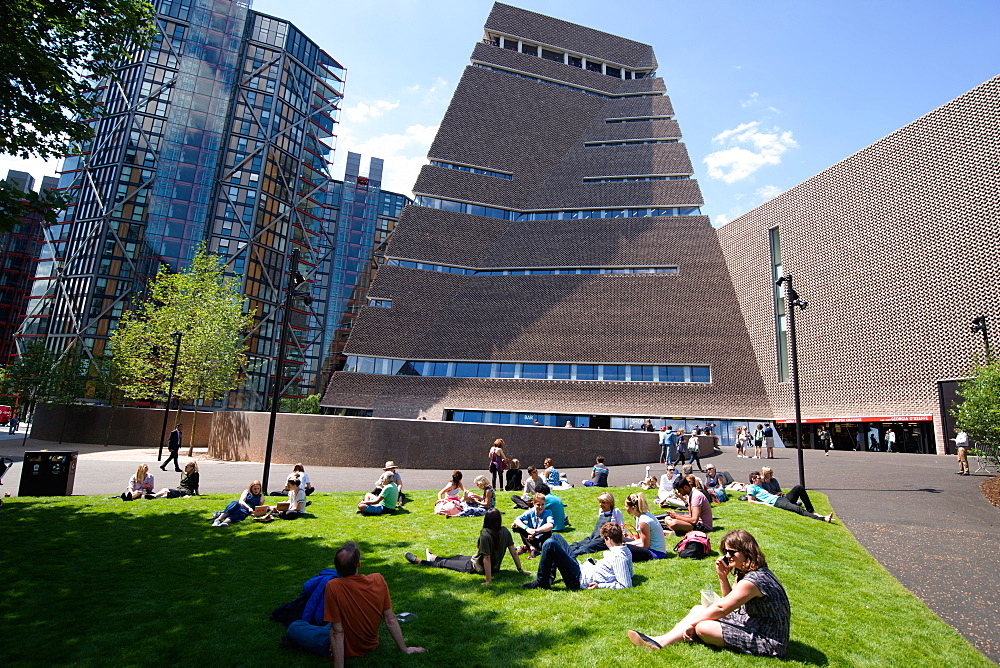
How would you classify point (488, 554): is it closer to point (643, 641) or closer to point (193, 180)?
point (643, 641)

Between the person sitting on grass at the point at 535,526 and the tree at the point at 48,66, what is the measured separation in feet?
33.8

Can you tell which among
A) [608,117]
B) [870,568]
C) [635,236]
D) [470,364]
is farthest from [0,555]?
Result: [608,117]

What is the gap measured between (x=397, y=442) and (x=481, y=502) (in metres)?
10.4

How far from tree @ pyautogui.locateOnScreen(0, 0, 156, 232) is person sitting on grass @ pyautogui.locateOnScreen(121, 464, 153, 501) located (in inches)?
240

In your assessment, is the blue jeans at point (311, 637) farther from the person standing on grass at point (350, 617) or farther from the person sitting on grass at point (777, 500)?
the person sitting on grass at point (777, 500)

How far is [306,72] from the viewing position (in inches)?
2896

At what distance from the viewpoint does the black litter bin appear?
12.3 metres

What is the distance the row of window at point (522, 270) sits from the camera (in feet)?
150

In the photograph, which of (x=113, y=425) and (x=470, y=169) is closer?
(x=113, y=425)

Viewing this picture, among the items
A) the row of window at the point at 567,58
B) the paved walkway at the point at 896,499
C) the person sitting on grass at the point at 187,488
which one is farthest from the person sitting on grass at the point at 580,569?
the row of window at the point at 567,58

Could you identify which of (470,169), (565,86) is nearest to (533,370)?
(470,169)

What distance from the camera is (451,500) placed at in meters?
12.3

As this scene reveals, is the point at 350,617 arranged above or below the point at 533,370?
below

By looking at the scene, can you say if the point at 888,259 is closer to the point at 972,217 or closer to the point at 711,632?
the point at 972,217
